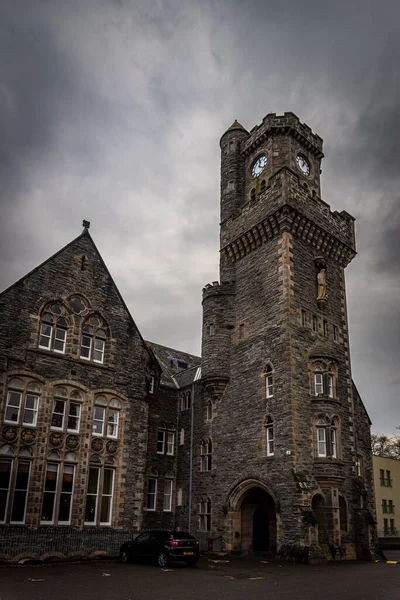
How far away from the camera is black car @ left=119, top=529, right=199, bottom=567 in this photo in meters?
20.7

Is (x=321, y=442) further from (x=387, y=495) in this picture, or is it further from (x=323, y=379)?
(x=387, y=495)

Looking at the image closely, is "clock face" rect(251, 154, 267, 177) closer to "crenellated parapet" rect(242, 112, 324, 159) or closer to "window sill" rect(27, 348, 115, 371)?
"crenellated parapet" rect(242, 112, 324, 159)

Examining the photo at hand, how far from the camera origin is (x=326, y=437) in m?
27.1

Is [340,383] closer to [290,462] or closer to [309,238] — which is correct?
[290,462]

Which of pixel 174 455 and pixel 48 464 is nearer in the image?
pixel 48 464

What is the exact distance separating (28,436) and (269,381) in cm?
1296

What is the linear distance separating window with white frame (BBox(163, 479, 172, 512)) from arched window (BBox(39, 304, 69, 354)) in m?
13.0

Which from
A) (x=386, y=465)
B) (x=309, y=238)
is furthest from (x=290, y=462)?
(x=386, y=465)

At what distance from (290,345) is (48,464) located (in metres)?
13.7

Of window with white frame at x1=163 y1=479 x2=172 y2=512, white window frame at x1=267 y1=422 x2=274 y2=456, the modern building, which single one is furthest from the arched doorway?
the modern building

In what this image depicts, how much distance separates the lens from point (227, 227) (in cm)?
3619

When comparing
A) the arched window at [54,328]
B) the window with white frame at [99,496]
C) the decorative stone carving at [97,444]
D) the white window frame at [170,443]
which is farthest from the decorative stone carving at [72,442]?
the white window frame at [170,443]

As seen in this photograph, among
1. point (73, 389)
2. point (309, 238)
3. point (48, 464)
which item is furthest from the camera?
point (309, 238)

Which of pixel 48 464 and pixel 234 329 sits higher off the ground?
pixel 234 329
